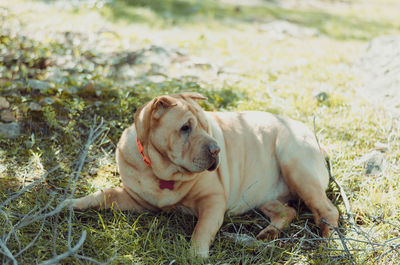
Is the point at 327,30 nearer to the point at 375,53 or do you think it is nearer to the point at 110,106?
the point at 375,53

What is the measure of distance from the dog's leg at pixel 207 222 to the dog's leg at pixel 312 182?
0.64 metres

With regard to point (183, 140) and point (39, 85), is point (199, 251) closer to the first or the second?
point (183, 140)

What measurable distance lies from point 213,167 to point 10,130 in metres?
2.18

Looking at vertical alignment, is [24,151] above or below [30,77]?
below

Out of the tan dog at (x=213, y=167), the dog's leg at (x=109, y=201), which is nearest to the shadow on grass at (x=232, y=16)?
the tan dog at (x=213, y=167)

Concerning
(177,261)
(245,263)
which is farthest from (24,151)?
(245,263)

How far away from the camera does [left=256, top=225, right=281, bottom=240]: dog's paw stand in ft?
9.52

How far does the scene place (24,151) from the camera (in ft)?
11.7

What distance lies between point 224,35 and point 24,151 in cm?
487

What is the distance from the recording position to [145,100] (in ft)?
14.2

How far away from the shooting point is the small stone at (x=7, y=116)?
381 centimetres

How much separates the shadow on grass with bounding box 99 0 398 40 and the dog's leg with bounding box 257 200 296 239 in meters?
5.34

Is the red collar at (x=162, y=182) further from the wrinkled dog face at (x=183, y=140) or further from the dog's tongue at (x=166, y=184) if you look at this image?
the wrinkled dog face at (x=183, y=140)

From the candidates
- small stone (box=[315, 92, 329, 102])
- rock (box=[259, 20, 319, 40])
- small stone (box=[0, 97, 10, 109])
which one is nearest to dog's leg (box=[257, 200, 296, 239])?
small stone (box=[315, 92, 329, 102])
